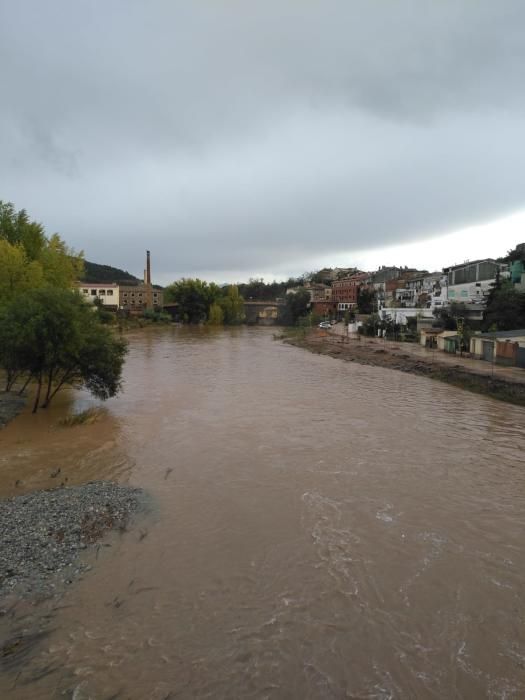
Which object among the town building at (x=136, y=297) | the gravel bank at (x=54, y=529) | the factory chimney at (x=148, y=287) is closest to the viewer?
the gravel bank at (x=54, y=529)

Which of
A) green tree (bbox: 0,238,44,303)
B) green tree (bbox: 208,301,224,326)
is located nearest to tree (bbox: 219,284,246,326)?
green tree (bbox: 208,301,224,326)

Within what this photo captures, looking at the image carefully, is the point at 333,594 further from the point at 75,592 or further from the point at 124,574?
the point at 75,592

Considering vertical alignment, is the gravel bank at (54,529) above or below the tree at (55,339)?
below

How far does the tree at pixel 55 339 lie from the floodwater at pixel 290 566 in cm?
204

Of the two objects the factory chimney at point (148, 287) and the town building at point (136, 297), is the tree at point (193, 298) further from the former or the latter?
the town building at point (136, 297)

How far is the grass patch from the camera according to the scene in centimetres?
1458

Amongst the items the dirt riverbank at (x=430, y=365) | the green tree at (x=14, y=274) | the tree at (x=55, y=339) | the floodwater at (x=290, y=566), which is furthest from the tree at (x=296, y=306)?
the floodwater at (x=290, y=566)

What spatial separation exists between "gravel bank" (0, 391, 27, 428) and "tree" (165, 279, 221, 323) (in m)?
73.1

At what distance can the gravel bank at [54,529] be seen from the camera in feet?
19.9

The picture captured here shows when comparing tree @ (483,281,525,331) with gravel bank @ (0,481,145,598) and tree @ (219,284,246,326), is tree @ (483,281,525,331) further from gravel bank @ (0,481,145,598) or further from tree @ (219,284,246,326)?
tree @ (219,284,246,326)

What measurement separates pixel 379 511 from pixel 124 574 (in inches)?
198

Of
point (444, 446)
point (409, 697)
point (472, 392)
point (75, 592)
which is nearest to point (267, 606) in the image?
point (409, 697)

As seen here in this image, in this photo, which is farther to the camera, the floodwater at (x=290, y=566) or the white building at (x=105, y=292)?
the white building at (x=105, y=292)

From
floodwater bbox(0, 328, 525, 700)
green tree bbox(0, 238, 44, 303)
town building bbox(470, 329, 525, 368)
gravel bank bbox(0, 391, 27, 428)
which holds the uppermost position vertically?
green tree bbox(0, 238, 44, 303)
